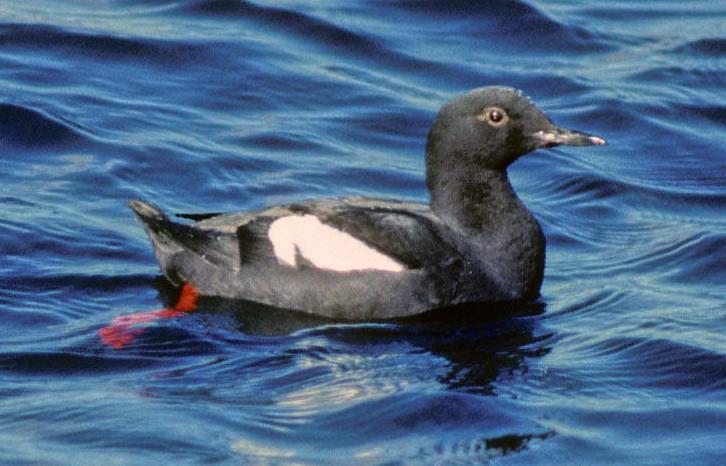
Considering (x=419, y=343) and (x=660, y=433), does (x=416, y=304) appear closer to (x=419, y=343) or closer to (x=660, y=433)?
(x=419, y=343)

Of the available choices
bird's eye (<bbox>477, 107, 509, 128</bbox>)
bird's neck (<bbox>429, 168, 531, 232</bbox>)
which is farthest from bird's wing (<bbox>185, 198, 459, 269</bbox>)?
bird's eye (<bbox>477, 107, 509, 128</bbox>)

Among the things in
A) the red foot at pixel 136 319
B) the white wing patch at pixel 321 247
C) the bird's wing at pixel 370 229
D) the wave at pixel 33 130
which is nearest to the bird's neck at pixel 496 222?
the bird's wing at pixel 370 229

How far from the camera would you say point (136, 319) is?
9.21 m

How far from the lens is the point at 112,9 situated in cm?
1511

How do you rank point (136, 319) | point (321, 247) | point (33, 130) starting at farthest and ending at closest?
point (33, 130)
point (321, 247)
point (136, 319)

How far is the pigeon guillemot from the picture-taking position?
9.23 meters

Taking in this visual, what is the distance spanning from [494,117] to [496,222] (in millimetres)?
595

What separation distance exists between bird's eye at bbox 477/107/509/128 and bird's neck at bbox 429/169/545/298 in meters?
0.30

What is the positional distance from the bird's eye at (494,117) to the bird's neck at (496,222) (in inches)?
11.7

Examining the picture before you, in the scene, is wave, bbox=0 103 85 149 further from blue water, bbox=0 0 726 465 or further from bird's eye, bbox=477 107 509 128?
bird's eye, bbox=477 107 509 128

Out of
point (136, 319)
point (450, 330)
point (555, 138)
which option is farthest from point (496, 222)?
point (136, 319)

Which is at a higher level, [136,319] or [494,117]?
[494,117]

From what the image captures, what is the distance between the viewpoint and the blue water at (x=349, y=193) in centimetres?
775

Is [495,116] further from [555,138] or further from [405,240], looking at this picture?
[405,240]
